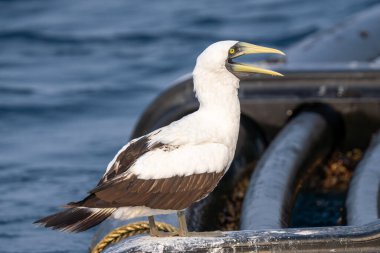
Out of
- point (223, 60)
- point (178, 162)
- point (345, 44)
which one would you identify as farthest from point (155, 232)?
point (345, 44)

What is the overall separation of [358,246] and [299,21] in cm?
1098

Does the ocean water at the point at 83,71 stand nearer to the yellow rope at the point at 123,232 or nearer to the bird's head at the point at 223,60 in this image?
the yellow rope at the point at 123,232

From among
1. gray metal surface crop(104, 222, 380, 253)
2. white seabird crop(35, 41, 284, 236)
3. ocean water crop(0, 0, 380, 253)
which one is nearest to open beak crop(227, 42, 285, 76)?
white seabird crop(35, 41, 284, 236)

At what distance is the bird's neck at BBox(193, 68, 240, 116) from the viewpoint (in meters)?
4.73

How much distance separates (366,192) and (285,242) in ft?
4.85

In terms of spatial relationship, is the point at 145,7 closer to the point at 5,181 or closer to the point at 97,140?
the point at 97,140

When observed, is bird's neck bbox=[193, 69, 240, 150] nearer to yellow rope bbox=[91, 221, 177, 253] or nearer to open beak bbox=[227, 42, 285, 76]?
open beak bbox=[227, 42, 285, 76]

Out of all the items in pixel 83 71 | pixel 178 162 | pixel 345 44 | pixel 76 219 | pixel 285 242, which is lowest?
pixel 285 242

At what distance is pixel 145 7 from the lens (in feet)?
53.3

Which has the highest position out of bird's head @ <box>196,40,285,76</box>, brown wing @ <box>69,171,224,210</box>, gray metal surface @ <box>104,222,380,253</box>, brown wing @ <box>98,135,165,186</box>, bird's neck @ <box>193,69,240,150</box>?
bird's head @ <box>196,40,285,76</box>

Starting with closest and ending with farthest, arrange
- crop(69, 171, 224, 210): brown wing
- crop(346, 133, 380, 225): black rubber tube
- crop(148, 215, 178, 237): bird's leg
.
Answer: crop(69, 171, 224, 210): brown wing < crop(148, 215, 178, 237): bird's leg < crop(346, 133, 380, 225): black rubber tube

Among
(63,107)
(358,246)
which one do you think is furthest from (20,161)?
(358,246)

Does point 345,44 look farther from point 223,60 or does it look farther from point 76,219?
point 76,219

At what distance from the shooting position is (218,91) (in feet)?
15.6
